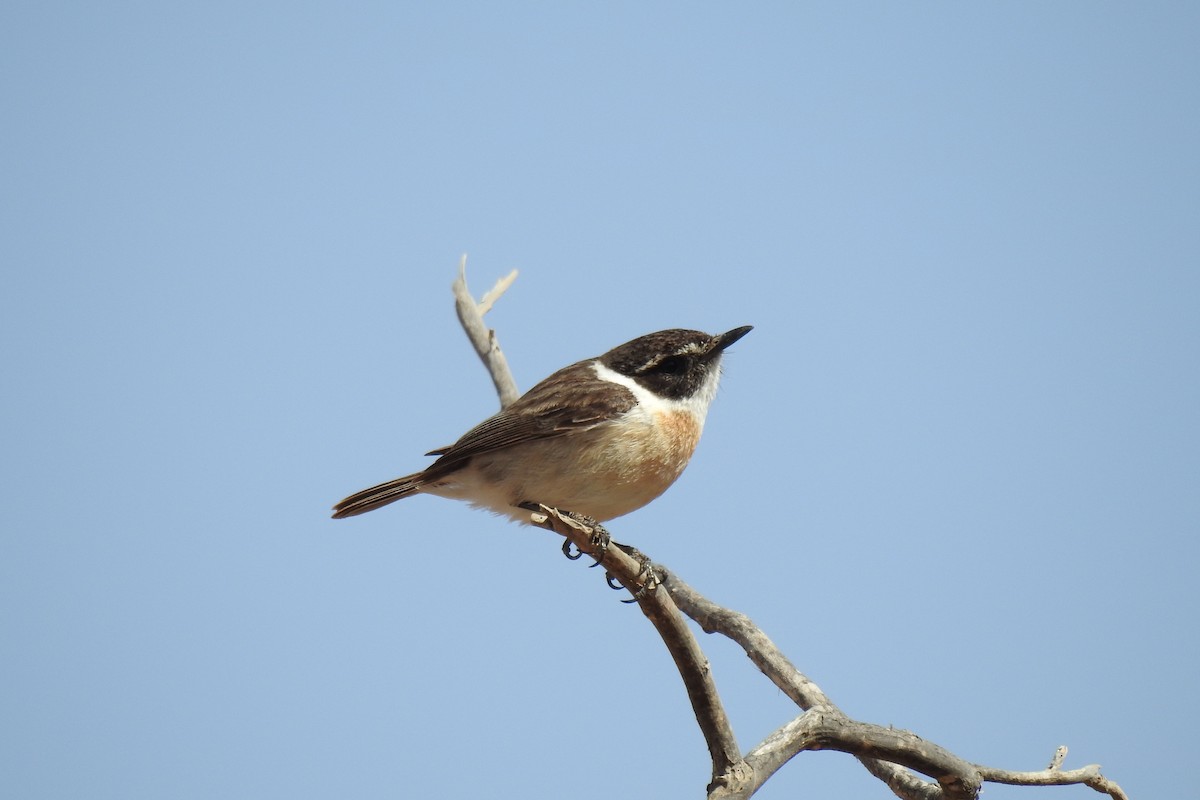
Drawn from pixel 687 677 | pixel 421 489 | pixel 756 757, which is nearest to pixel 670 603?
pixel 687 677

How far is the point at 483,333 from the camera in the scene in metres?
10.9

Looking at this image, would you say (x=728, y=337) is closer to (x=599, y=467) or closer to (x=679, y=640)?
(x=599, y=467)

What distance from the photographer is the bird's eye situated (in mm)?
7059

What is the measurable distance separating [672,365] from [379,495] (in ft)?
7.27

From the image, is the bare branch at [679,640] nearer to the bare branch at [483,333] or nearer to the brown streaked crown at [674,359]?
the brown streaked crown at [674,359]

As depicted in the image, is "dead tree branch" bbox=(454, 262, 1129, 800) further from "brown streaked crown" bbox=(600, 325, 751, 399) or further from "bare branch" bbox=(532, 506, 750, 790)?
"brown streaked crown" bbox=(600, 325, 751, 399)

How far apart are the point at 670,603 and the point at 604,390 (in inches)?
84.2

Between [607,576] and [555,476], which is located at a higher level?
[555,476]

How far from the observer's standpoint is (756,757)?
457 centimetres

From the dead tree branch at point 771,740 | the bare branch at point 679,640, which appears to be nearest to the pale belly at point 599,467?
the dead tree branch at point 771,740

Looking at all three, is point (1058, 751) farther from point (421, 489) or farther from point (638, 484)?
point (421, 489)

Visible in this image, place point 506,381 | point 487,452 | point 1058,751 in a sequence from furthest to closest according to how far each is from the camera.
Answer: point 506,381
point 487,452
point 1058,751

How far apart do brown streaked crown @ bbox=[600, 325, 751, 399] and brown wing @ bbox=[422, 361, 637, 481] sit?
261 millimetres

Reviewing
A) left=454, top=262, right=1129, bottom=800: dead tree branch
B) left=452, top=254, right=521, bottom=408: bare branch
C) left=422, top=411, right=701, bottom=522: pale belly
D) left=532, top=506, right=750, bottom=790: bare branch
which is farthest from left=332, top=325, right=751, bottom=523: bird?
left=452, top=254, right=521, bottom=408: bare branch
